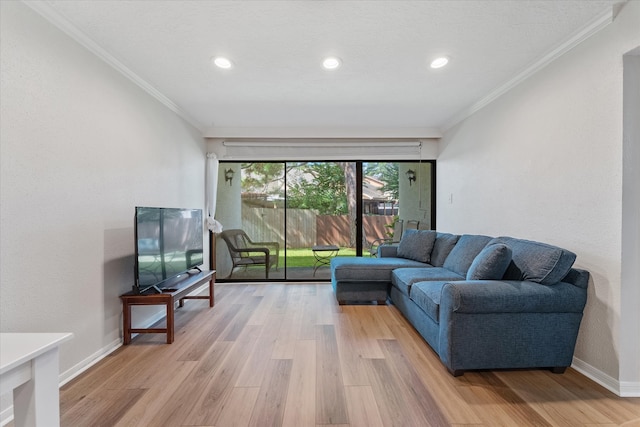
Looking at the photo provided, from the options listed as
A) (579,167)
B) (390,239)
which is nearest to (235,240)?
(390,239)

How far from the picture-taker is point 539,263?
2080mm

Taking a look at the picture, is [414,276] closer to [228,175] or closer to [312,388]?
[312,388]

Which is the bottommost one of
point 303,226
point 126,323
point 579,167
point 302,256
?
point 126,323

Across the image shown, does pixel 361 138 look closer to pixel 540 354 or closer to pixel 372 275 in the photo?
pixel 372 275

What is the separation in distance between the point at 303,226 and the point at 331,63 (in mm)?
2908

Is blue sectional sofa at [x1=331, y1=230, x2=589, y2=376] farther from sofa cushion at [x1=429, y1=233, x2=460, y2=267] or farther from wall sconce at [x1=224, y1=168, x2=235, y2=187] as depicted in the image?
wall sconce at [x1=224, y1=168, x2=235, y2=187]

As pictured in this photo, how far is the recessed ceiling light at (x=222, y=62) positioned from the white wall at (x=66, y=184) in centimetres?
89

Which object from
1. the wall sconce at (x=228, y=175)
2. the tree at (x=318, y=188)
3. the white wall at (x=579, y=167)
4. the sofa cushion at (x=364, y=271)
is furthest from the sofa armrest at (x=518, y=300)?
Answer: the wall sconce at (x=228, y=175)

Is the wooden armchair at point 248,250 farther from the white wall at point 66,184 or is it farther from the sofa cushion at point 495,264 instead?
the sofa cushion at point 495,264

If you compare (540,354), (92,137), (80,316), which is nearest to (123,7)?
(92,137)

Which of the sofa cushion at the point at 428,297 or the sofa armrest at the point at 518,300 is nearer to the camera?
the sofa armrest at the point at 518,300

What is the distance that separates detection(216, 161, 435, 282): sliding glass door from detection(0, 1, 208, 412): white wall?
200cm

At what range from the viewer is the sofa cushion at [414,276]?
2885 millimetres

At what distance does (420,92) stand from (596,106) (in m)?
1.53
